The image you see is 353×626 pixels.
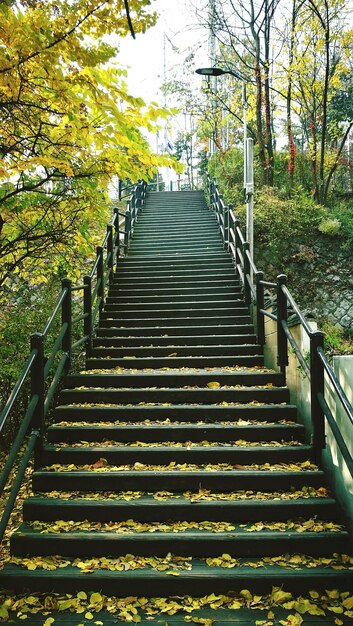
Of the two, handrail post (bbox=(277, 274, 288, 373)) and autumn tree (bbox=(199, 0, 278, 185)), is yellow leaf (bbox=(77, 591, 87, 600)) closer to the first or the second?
handrail post (bbox=(277, 274, 288, 373))

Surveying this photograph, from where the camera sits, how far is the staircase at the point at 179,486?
3.10 metres

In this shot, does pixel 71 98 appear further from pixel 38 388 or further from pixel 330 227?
pixel 330 227

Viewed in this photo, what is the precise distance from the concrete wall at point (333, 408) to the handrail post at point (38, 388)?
2438 millimetres

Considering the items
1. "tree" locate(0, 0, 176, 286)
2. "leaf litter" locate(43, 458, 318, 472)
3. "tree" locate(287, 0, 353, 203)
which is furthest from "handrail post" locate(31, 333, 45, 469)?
"tree" locate(287, 0, 353, 203)

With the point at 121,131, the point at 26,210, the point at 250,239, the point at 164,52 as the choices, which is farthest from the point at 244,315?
the point at 164,52

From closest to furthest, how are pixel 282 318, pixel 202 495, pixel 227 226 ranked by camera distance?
pixel 202 495 < pixel 282 318 < pixel 227 226

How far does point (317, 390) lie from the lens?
3.95m

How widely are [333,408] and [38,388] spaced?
248cm

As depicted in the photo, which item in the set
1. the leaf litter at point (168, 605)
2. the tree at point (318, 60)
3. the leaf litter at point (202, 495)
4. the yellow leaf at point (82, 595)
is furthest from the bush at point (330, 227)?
the yellow leaf at point (82, 595)

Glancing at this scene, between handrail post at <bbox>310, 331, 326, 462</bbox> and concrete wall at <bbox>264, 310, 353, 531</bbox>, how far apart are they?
0.21ft

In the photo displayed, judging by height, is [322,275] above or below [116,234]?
below

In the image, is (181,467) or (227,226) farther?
(227,226)

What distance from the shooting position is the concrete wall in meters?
3.50

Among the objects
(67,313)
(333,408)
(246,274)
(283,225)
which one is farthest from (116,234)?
(333,408)
